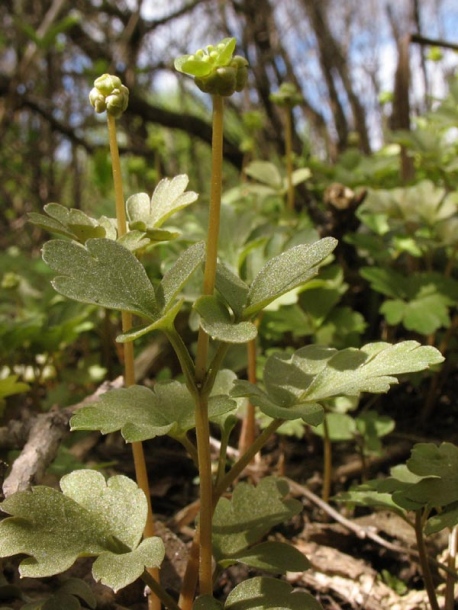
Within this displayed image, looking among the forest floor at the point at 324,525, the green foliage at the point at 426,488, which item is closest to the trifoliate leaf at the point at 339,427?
the forest floor at the point at 324,525

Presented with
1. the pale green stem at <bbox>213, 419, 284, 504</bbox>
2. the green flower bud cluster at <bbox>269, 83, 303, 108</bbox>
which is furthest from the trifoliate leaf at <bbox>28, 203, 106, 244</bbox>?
the green flower bud cluster at <bbox>269, 83, 303, 108</bbox>

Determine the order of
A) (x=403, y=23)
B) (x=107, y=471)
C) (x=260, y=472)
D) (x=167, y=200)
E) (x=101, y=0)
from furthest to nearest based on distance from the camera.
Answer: (x=403, y=23)
(x=101, y=0)
(x=107, y=471)
(x=260, y=472)
(x=167, y=200)

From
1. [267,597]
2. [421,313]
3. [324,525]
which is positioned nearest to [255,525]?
[267,597]

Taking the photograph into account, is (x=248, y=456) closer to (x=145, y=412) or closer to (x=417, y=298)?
(x=145, y=412)

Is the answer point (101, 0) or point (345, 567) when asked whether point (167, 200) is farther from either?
point (101, 0)

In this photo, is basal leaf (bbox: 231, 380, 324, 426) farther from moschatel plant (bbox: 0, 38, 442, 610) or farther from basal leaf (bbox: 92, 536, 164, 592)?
basal leaf (bbox: 92, 536, 164, 592)

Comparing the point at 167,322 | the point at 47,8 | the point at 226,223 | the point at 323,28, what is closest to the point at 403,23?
the point at 323,28
